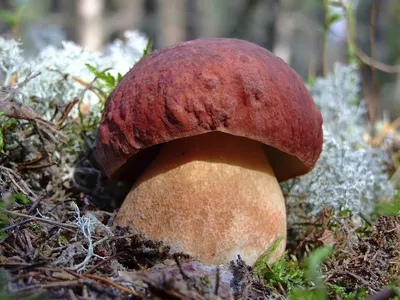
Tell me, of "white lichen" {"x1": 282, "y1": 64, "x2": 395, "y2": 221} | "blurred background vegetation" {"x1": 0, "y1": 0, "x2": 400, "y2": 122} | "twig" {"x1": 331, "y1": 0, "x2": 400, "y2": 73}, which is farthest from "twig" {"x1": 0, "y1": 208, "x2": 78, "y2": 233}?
"twig" {"x1": 331, "y1": 0, "x2": 400, "y2": 73}

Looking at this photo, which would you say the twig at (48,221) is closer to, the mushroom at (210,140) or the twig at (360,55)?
the mushroom at (210,140)

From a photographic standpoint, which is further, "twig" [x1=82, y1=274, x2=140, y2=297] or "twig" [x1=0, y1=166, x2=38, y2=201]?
"twig" [x1=0, y1=166, x2=38, y2=201]

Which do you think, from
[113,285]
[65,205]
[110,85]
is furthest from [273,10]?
[113,285]

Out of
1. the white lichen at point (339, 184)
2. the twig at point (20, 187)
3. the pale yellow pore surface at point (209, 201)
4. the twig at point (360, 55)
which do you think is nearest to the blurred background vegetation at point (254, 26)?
the twig at point (360, 55)

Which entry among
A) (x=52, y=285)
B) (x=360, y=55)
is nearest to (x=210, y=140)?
(x=52, y=285)

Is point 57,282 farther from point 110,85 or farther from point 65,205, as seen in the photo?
point 110,85

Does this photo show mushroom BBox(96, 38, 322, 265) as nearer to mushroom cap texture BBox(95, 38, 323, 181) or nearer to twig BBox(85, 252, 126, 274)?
mushroom cap texture BBox(95, 38, 323, 181)

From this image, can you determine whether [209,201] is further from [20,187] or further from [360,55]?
[360,55]
